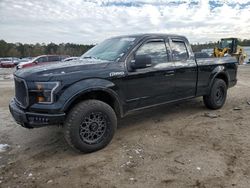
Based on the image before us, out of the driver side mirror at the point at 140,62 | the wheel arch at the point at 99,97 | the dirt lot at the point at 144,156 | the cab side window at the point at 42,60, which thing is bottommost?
the dirt lot at the point at 144,156

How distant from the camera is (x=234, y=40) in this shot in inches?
1081

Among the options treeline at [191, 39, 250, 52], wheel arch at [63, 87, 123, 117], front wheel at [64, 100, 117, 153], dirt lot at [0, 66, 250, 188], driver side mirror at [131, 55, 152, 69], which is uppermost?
treeline at [191, 39, 250, 52]

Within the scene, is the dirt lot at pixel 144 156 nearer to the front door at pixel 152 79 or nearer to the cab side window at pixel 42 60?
the front door at pixel 152 79

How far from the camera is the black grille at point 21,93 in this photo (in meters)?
4.31

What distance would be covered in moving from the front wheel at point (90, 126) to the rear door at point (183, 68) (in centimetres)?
198

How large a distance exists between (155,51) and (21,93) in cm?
267

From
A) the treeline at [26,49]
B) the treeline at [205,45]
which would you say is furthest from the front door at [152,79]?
the treeline at [26,49]

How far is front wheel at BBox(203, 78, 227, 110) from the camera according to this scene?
696 cm

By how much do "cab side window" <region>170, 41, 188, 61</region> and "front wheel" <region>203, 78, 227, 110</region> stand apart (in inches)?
52.3

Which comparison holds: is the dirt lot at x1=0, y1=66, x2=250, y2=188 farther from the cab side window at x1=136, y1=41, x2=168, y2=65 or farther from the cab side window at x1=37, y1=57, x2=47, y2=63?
the cab side window at x1=37, y1=57, x2=47, y2=63

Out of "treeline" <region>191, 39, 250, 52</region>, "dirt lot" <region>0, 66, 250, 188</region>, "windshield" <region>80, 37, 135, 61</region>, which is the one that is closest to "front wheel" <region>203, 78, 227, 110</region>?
"dirt lot" <region>0, 66, 250, 188</region>

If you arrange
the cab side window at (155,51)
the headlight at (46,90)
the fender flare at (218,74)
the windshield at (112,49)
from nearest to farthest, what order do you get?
the headlight at (46,90) → the windshield at (112,49) → the cab side window at (155,51) → the fender flare at (218,74)

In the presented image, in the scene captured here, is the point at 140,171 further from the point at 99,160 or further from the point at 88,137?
the point at 88,137

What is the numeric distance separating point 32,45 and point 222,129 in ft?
260
